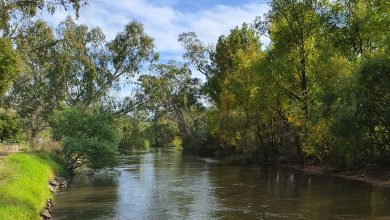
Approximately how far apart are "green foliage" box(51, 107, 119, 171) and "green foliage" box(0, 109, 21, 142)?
19.9m

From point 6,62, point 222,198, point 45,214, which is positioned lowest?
point 45,214

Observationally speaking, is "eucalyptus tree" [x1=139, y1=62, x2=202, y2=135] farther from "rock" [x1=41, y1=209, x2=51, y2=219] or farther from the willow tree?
"rock" [x1=41, y1=209, x2=51, y2=219]

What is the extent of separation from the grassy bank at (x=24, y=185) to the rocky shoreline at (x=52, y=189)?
9.7 inches

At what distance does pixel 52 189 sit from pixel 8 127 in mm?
32083

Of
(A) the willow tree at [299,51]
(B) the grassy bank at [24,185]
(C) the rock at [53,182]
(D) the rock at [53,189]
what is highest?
(A) the willow tree at [299,51]

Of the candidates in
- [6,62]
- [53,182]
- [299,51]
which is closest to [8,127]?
[6,62]

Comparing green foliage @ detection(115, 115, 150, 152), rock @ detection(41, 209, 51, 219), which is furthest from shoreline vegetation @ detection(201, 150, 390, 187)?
green foliage @ detection(115, 115, 150, 152)

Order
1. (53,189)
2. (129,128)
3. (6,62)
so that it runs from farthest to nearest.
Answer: (129,128)
(6,62)
(53,189)

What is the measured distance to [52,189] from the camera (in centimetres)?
2391

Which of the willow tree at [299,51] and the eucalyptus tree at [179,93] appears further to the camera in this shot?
the eucalyptus tree at [179,93]

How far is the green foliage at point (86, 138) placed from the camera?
31312 mm

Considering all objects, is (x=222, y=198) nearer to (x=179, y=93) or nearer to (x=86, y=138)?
(x=86, y=138)

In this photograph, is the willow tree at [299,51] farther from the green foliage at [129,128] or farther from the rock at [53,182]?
the green foliage at [129,128]

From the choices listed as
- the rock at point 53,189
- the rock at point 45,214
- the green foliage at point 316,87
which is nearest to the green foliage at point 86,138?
the rock at point 53,189
